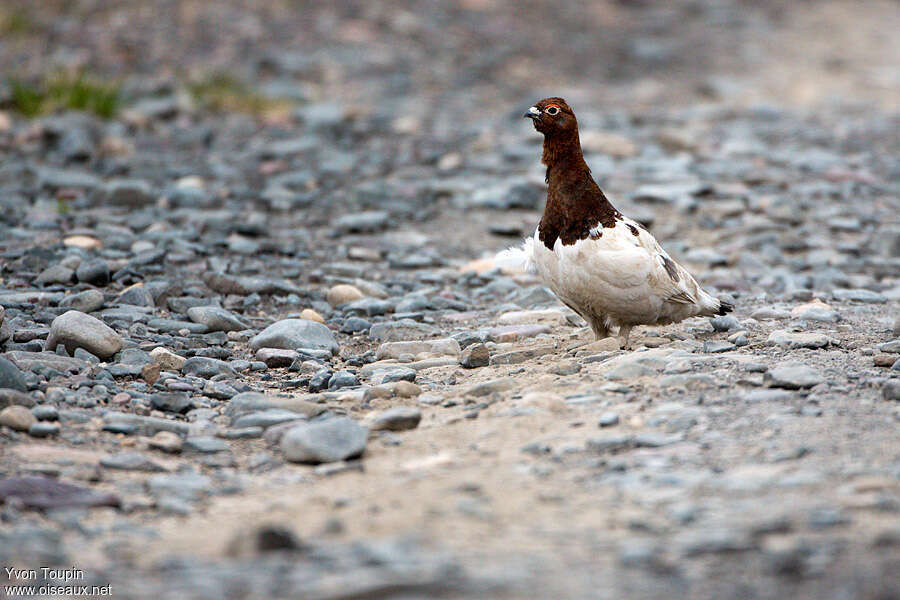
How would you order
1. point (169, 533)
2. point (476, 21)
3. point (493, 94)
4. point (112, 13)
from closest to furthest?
point (169, 533), point (493, 94), point (112, 13), point (476, 21)

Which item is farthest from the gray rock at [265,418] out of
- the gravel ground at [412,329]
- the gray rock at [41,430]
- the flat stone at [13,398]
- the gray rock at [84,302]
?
the gray rock at [84,302]

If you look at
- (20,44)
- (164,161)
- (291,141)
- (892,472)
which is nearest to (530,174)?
(291,141)

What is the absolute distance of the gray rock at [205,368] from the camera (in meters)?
6.15

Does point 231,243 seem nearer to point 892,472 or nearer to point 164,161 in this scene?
point 164,161

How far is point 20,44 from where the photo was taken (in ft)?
50.7

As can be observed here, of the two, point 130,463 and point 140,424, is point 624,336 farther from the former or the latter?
point 130,463

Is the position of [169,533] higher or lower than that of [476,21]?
lower

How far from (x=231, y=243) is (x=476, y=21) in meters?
9.97

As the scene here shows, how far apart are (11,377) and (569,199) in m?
3.10

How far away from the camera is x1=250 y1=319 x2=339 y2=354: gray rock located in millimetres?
6738

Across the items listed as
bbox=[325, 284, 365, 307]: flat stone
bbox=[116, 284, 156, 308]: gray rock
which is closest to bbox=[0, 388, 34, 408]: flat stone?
bbox=[116, 284, 156, 308]: gray rock

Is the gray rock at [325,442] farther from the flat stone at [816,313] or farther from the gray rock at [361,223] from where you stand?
the gray rock at [361,223]

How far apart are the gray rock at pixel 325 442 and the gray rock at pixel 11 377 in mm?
1420

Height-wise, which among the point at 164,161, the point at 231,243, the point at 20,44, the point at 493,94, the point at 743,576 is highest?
the point at 20,44
